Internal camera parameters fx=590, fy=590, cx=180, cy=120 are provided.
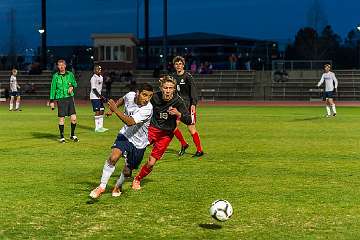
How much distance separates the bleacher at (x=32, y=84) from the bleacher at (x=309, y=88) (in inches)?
757

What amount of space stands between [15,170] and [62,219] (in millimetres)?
4347

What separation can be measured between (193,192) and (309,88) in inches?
1534

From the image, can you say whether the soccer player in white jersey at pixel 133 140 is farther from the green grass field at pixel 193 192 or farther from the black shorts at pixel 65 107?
the black shorts at pixel 65 107

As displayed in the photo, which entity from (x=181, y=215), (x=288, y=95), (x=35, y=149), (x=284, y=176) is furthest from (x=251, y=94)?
(x=181, y=215)

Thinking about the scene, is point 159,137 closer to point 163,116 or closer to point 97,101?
point 163,116

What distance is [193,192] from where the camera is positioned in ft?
30.2

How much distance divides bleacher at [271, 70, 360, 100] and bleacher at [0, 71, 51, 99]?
63.1ft

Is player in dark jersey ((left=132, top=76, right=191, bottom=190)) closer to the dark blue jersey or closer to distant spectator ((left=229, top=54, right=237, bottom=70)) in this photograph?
the dark blue jersey

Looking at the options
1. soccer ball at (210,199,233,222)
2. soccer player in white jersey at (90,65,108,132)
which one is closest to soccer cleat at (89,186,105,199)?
soccer ball at (210,199,233,222)

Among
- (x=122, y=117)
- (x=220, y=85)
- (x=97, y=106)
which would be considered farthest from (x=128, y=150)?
(x=220, y=85)

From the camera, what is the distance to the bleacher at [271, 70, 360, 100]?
45656 millimetres

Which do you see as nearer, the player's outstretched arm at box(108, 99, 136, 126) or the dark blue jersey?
the player's outstretched arm at box(108, 99, 136, 126)

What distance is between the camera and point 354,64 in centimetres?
7738

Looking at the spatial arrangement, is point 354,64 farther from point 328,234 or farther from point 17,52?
point 328,234
